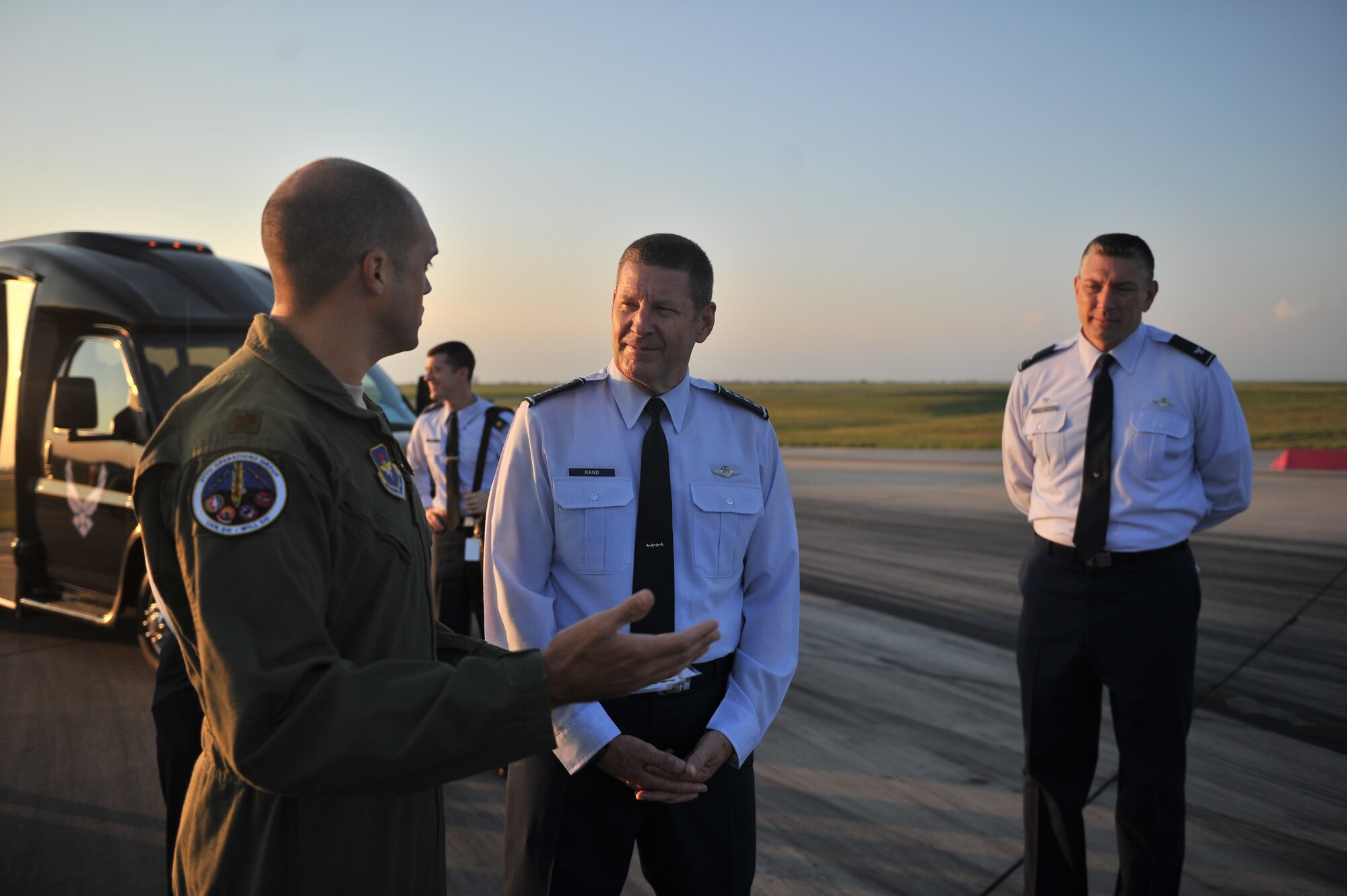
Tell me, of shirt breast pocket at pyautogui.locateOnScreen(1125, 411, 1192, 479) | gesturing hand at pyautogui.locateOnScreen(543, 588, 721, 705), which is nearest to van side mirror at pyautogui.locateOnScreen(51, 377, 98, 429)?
gesturing hand at pyautogui.locateOnScreen(543, 588, 721, 705)

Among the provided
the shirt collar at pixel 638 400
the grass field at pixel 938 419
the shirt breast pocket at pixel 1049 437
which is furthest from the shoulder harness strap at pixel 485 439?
the grass field at pixel 938 419

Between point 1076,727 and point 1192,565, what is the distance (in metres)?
0.79

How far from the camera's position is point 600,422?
2.63 metres

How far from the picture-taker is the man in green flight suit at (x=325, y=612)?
1245 mm

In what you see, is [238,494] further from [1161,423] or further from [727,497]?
[1161,423]

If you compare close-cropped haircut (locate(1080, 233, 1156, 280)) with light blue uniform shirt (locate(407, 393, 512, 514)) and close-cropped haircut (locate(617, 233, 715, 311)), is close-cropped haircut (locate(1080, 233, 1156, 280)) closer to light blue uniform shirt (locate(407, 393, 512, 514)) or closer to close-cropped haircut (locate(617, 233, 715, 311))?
close-cropped haircut (locate(617, 233, 715, 311))

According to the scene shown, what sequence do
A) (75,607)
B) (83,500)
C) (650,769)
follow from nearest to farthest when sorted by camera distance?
(650,769) < (83,500) < (75,607)

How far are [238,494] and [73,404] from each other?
223 inches

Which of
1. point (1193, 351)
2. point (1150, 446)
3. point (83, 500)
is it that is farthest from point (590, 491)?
point (83, 500)

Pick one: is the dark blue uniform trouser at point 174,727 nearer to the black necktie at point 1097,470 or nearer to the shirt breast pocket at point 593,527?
the shirt breast pocket at point 593,527

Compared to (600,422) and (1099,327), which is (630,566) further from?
(1099,327)

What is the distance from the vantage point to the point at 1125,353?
140 inches

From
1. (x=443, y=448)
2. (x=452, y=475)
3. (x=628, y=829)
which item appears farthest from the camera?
(x=443, y=448)

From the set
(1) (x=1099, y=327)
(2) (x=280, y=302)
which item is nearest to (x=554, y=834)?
(2) (x=280, y=302)
